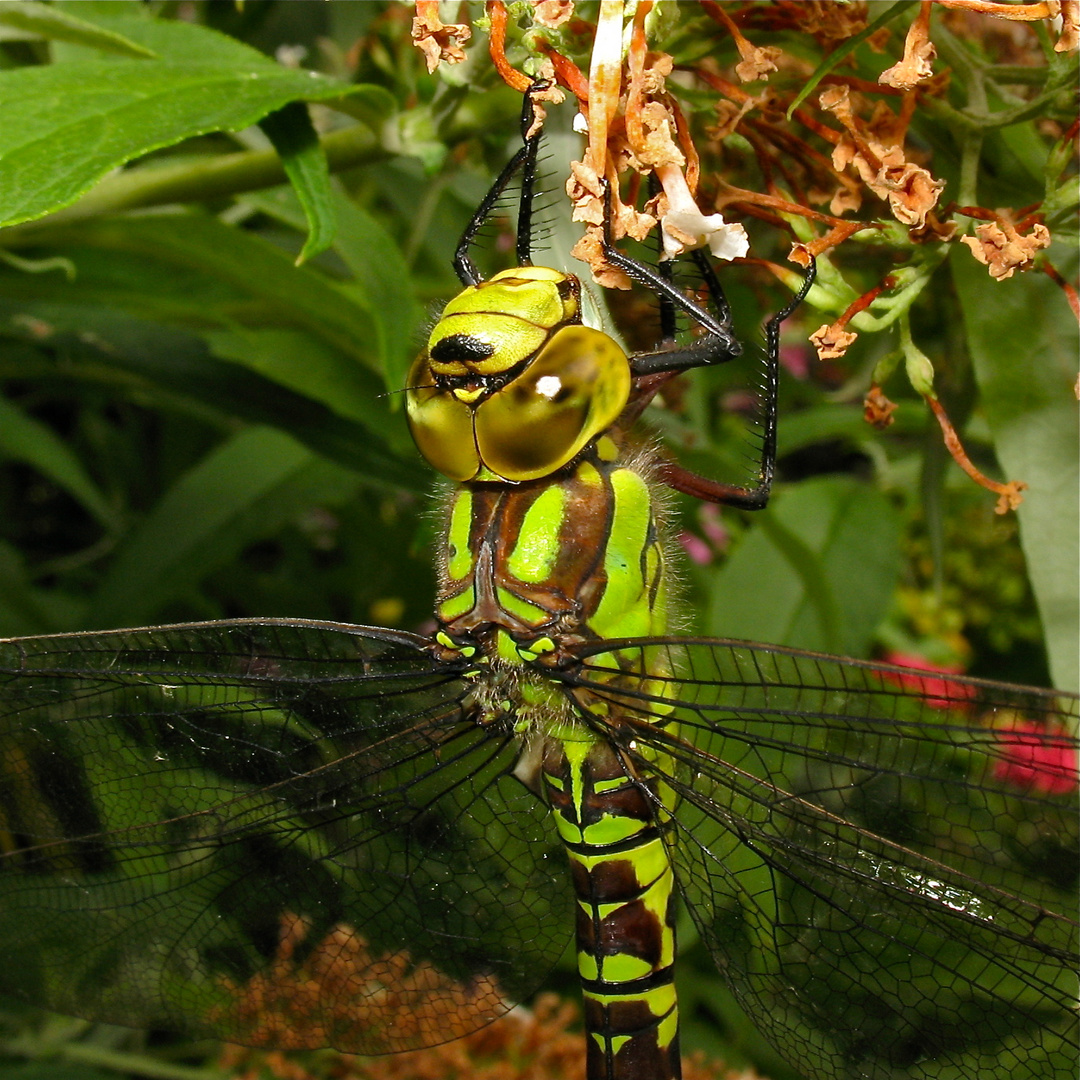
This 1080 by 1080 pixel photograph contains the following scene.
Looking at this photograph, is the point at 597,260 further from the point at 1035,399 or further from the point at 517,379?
the point at 1035,399

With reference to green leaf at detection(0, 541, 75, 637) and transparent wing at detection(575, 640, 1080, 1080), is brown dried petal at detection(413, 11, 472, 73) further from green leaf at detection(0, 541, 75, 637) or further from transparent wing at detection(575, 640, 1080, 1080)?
green leaf at detection(0, 541, 75, 637)

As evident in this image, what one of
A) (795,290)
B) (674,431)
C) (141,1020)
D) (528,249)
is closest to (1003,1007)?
(795,290)

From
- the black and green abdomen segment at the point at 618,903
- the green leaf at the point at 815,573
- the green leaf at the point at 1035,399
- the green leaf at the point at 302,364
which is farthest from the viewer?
the green leaf at the point at 815,573

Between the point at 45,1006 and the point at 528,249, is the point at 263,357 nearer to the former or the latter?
the point at 528,249

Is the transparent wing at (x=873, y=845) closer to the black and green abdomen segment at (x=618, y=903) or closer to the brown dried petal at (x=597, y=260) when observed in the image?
the black and green abdomen segment at (x=618, y=903)

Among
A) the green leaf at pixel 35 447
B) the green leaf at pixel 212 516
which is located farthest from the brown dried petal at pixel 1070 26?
the green leaf at pixel 35 447

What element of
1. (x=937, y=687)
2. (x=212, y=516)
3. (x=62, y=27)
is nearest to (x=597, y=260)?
(x=937, y=687)
